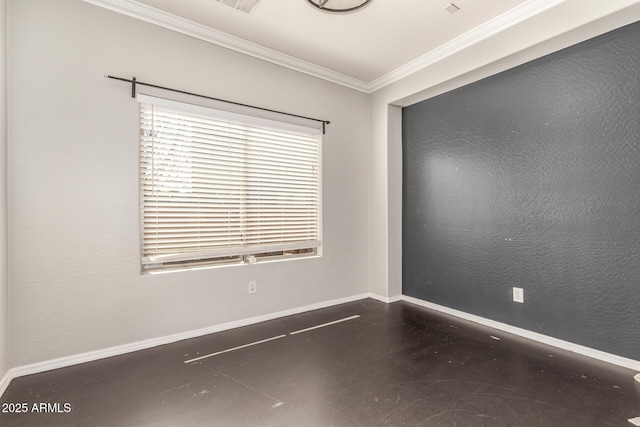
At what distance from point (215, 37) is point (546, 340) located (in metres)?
3.86

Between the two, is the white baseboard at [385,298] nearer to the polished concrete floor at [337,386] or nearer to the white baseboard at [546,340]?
the white baseboard at [546,340]

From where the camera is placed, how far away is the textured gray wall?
7.27 feet

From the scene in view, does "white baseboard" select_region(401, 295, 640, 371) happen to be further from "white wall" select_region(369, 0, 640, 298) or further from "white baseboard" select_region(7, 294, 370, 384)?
"white baseboard" select_region(7, 294, 370, 384)

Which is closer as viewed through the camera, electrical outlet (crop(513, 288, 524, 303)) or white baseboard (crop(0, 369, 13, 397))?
white baseboard (crop(0, 369, 13, 397))

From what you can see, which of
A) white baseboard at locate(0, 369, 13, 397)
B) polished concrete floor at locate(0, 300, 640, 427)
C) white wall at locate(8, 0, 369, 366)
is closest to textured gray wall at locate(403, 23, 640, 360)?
polished concrete floor at locate(0, 300, 640, 427)

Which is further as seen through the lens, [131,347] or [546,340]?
[546,340]

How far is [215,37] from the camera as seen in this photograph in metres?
2.78

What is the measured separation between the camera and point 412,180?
3.78 meters

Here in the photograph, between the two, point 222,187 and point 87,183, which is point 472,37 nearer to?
point 222,187

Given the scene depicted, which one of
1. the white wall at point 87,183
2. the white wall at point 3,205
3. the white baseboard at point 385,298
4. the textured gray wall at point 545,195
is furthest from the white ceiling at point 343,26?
the white baseboard at point 385,298

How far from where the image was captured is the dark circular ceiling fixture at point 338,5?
232 cm

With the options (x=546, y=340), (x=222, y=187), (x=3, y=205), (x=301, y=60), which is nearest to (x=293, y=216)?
(x=222, y=187)

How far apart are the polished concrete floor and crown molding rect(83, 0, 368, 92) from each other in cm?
265

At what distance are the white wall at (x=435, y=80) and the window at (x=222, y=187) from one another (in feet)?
2.69
